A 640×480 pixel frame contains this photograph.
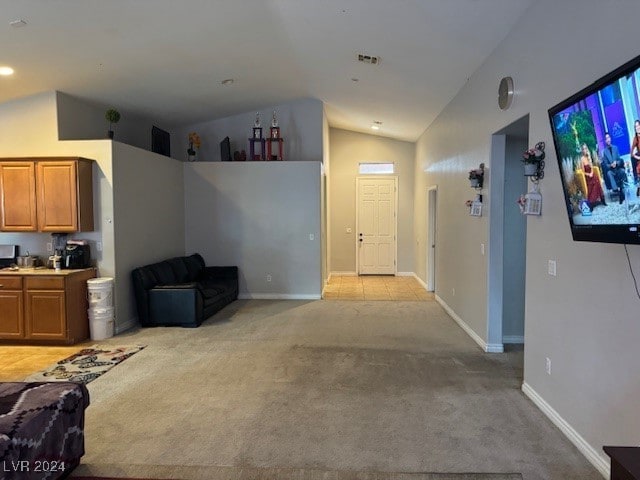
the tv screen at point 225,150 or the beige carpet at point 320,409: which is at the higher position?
the tv screen at point 225,150

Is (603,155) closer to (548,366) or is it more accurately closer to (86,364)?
(548,366)

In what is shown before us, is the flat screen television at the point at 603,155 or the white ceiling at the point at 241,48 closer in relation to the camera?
the flat screen television at the point at 603,155

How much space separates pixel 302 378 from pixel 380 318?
7.92 feet

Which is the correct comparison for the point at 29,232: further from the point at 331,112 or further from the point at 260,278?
the point at 331,112

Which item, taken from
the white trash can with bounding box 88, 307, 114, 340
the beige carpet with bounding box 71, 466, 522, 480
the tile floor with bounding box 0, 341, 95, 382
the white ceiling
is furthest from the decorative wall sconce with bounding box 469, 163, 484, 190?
the tile floor with bounding box 0, 341, 95, 382

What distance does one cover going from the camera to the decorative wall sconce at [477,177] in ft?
14.4

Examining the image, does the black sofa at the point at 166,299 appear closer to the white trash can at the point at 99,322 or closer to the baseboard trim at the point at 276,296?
the white trash can at the point at 99,322

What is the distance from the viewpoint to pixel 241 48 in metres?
4.96

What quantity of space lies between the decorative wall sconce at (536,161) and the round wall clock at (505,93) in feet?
2.57

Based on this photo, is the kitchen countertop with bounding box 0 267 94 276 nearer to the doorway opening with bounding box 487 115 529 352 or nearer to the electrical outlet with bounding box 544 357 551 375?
the doorway opening with bounding box 487 115 529 352

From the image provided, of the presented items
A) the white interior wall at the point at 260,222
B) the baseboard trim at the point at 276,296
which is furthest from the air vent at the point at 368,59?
the baseboard trim at the point at 276,296

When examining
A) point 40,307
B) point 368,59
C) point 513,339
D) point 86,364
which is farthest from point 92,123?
point 513,339

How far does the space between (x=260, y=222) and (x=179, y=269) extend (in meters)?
1.67

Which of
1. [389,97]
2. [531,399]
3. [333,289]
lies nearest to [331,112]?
[389,97]
